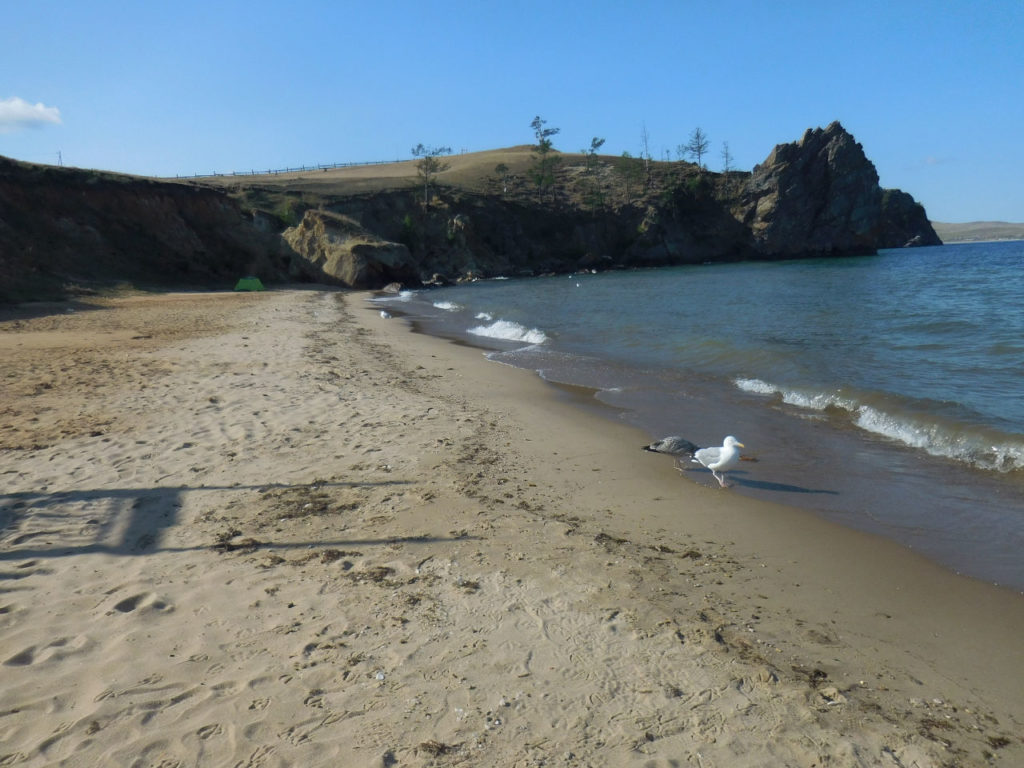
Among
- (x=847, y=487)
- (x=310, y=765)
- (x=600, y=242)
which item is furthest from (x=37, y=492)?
(x=600, y=242)

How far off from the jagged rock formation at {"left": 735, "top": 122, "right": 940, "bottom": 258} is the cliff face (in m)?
53.8

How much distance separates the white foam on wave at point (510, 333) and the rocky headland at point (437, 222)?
48.4 feet

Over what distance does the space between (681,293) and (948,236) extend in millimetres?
147983

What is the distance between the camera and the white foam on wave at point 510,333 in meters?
18.6

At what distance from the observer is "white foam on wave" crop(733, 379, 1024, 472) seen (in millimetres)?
6852

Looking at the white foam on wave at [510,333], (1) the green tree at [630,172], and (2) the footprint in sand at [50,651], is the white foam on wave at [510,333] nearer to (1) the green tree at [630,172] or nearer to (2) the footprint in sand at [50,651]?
(2) the footprint in sand at [50,651]

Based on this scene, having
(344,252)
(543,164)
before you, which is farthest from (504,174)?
(344,252)

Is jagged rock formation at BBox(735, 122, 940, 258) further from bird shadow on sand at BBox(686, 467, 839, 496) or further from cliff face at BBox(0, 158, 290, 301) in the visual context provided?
bird shadow on sand at BBox(686, 467, 839, 496)

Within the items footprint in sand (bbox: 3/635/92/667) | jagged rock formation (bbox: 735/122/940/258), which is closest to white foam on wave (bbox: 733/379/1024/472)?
footprint in sand (bbox: 3/635/92/667)

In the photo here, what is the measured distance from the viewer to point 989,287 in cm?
2609

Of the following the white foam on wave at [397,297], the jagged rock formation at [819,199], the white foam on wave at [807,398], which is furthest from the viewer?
the jagged rock formation at [819,199]

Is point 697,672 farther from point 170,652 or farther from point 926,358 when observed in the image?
point 926,358

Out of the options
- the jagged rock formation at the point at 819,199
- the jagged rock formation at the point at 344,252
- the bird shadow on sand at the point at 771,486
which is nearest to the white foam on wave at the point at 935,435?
the bird shadow on sand at the point at 771,486

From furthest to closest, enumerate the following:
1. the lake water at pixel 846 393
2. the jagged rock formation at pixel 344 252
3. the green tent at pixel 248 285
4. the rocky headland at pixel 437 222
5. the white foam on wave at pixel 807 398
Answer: the jagged rock formation at pixel 344 252
the green tent at pixel 248 285
the rocky headland at pixel 437 222
the white foam on wave at pixel 807 398
the lake water at pixel 846 393
